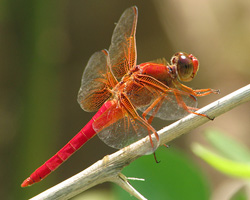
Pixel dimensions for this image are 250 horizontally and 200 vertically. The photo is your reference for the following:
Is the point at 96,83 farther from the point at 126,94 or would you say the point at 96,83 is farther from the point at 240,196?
the point at 240,196

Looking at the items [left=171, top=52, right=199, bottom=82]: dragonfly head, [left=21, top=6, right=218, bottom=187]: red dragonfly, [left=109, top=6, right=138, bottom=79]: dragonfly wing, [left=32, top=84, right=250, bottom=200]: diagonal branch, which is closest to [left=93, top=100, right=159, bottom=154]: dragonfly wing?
[left=21, top=6, right=218, bottom=187]: red dragonfly

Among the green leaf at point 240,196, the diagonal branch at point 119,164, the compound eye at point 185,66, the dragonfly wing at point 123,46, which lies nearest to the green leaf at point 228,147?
the diagonal branch at point 119,164

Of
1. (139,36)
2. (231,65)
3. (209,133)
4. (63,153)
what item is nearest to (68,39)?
(139,36)

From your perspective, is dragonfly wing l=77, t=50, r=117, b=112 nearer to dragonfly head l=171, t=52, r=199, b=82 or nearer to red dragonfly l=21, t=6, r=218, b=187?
red dragonfly l=21, t=6, r=218, b=187

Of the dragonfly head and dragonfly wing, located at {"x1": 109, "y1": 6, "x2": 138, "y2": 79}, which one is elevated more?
dragonfly wing, located at {"x1": 109, "y1": 6, "x2": 138, "y2": 79}

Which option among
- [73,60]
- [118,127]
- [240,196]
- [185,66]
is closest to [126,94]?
[118,127]

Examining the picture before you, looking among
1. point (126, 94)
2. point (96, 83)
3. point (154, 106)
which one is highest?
point (96, 83)
